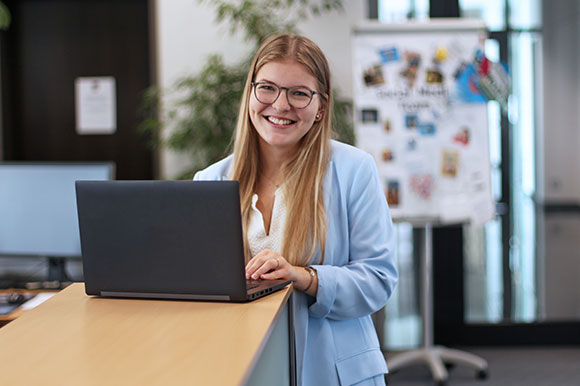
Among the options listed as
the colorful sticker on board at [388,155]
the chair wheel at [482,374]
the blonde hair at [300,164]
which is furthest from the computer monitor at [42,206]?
the chair wheel at [482,374]

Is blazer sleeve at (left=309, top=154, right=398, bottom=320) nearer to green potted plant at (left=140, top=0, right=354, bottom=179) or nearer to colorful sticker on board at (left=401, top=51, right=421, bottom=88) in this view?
green potted plant at (left=140, top=0, right=354, bottom=179)

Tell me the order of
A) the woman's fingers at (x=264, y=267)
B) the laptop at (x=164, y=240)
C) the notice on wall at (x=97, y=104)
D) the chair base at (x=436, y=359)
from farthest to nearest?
the notice on wall at (x=97, y=104) < the chair base at (x=436, y=359) < the woman's fingers at (x=264, y=267) < the laptop at (x=164, y=240)

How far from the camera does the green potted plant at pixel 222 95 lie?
3321mm

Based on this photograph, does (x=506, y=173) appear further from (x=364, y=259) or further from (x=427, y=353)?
(x=364, y=259)

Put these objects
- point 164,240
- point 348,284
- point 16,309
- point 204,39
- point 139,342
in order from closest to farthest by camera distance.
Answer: point 139,342, point 164,240, point 348,284, point 16,309, point 204,39

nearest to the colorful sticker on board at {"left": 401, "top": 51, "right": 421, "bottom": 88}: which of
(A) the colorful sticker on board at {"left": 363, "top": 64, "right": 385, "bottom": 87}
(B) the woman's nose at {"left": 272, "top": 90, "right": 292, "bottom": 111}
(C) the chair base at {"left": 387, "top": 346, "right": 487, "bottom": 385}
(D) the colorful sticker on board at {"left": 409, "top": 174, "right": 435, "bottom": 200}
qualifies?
(A) the colorful sticker on board at {"left": 363, "top": 64, "right": 385, "bottom": 87}

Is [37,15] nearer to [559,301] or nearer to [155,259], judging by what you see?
[155,259]

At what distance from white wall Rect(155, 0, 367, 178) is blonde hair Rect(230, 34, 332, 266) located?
202cm

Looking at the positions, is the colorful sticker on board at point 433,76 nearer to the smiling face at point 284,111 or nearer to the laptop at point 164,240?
Result: the smiling face at point 284,111

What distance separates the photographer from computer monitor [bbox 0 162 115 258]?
2330 mm

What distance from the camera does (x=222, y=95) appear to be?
131 inches

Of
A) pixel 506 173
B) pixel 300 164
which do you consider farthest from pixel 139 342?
pixel 506 173

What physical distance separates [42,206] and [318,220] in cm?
129

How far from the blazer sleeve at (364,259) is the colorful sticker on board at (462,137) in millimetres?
1864
